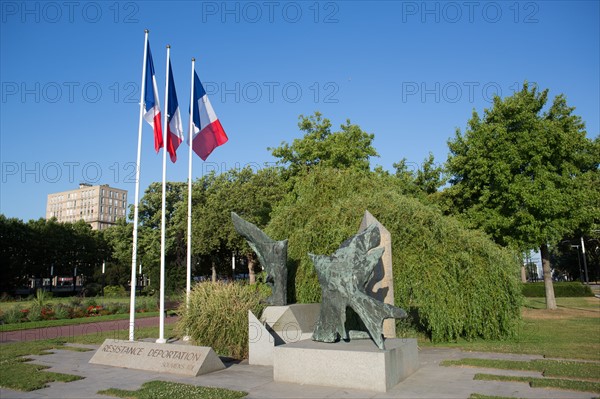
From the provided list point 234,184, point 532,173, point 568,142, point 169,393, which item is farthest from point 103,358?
point 234,184

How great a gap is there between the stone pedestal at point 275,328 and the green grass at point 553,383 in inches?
187

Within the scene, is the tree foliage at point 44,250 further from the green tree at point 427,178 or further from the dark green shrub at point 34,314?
the green tree at point 427,178

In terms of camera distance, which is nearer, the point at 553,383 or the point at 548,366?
the point at 553,383

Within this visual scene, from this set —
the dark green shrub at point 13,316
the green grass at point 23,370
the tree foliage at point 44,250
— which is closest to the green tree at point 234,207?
the dark green shrub at point 13,316

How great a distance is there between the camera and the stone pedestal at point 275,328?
1078 cm

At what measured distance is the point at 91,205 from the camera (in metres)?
141

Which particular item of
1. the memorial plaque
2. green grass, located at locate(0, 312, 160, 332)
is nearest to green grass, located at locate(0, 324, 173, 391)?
the memorial plaque

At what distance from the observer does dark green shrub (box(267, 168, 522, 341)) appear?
44.6 feet

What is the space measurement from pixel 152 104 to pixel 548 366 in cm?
1294

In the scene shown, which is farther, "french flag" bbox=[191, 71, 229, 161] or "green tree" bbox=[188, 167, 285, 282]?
"green tree" bbox=[188, 167, 285, 282]

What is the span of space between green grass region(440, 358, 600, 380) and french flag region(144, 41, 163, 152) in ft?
34.7

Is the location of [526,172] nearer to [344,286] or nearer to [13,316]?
[344,286]

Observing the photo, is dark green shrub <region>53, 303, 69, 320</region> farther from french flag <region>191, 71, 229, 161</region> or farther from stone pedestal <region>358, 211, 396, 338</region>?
stone pedestal <region>358, 211, 396, 338</region>

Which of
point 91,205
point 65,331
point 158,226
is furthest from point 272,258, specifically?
point 91,205
